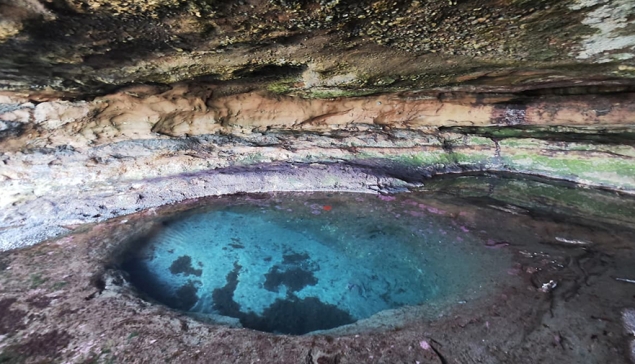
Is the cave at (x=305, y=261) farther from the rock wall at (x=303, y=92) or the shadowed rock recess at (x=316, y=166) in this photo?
the rock wall at (x=303, y=92)

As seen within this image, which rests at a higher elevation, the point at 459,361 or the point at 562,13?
the point at 562,13

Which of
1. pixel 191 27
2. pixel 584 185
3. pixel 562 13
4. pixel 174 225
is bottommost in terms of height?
pixel 584 185

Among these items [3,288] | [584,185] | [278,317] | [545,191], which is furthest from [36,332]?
[584,185]

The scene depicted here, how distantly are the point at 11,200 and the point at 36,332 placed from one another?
241 cm

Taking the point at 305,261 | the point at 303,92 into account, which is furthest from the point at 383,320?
the point at 303,92

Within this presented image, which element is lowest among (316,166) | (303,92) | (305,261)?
(305,261)

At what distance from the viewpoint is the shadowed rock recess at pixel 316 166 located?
2408mm

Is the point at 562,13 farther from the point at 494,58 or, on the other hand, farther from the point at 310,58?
the point at 310,58

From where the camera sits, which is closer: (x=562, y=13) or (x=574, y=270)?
(x=562, y=13)

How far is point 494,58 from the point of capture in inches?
131

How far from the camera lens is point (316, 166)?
5062 mm

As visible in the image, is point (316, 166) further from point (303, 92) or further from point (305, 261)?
point (305, 261)

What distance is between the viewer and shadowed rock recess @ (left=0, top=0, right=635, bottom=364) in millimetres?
2408

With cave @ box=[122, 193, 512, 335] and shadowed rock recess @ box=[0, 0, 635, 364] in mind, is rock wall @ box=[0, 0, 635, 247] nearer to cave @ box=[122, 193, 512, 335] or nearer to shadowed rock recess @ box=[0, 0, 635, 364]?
shadowed rock recess @ box=[0, 0, 635, 364]
